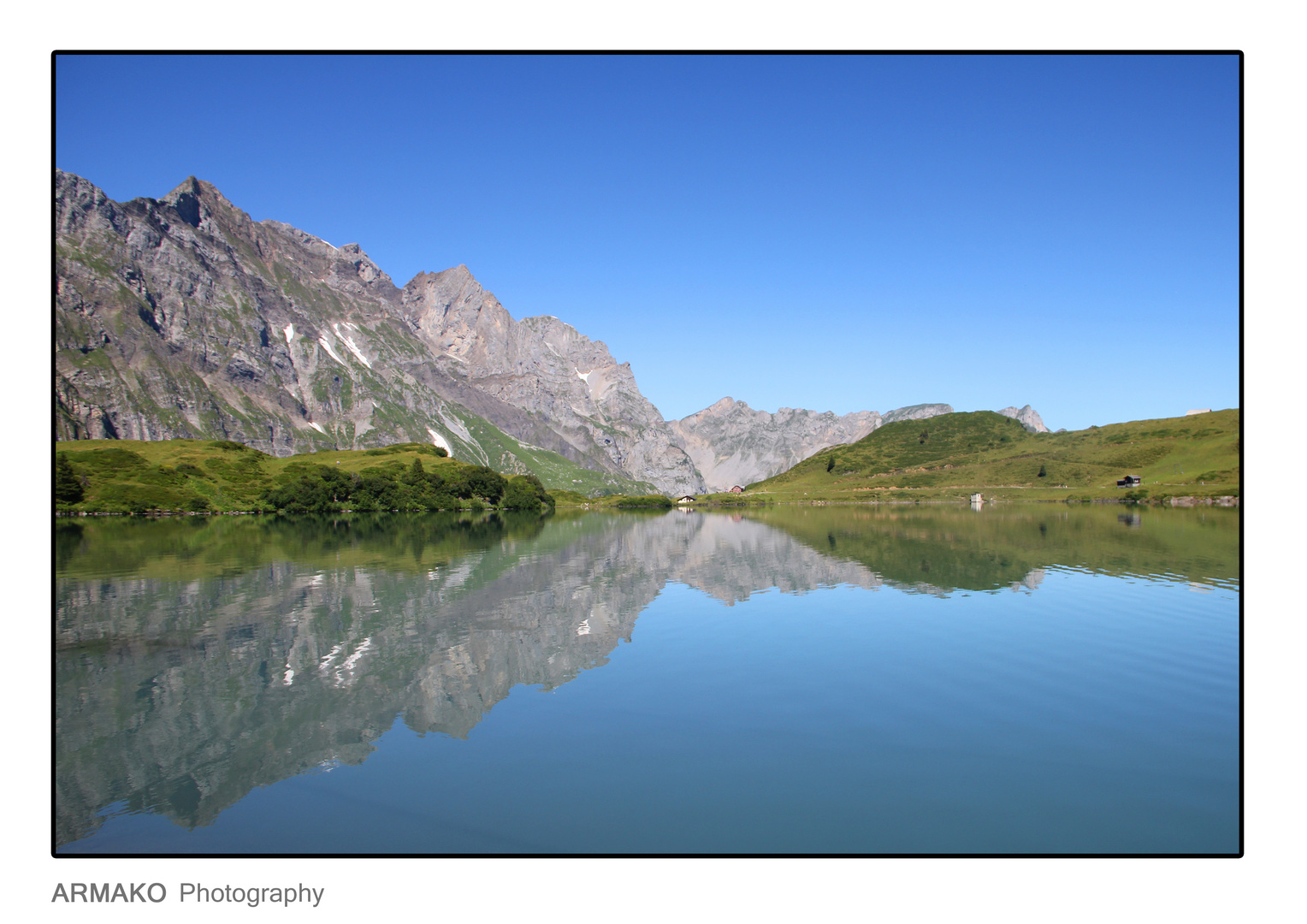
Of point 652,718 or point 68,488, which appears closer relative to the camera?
point 652,718

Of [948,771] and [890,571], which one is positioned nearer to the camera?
[948,771]

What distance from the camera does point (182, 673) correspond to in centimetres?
3072

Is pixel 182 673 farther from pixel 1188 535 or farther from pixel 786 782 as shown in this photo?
pixel 1188 535

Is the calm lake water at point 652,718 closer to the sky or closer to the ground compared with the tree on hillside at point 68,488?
closer to the ground

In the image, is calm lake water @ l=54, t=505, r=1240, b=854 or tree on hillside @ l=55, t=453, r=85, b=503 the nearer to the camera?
calm lake water @ l=54, t=505, r=1240, b=854

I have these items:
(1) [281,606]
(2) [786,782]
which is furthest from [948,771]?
(1) [281,606]

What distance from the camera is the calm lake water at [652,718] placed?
677 inches

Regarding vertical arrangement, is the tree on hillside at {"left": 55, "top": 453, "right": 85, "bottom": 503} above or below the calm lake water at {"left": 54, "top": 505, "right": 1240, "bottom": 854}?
above

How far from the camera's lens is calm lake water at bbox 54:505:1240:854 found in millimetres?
17203

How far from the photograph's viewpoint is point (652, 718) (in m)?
24.9

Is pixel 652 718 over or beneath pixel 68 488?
beneath

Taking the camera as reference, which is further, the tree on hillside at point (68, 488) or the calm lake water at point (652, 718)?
the tree on hillside at point (68, 488)

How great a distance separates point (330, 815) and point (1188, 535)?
10759 cm
